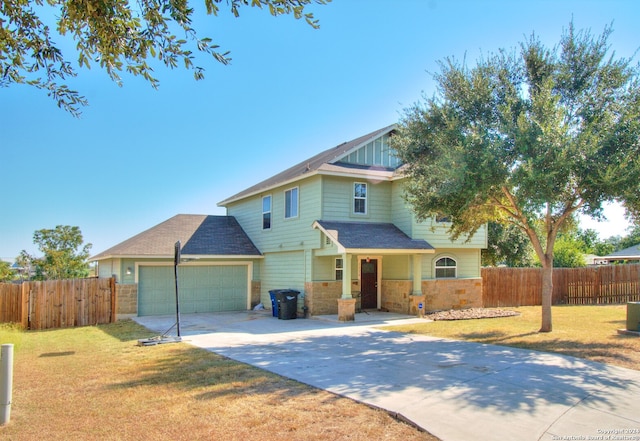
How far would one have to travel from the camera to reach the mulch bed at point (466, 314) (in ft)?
54.6

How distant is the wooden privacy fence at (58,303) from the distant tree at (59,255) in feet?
50.5

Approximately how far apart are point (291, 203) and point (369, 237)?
13.7 feet

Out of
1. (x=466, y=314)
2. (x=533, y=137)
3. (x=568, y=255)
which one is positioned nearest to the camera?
(x=533, y=137)

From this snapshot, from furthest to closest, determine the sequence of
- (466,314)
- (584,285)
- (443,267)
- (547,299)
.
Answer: (584,285)
(443,267)
(466,314)
(547,299)

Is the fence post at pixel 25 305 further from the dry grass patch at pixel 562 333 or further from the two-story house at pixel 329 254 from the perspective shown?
the dry grass patch at pixel 562 333

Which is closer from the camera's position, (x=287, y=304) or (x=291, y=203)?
(x=287, y=304)

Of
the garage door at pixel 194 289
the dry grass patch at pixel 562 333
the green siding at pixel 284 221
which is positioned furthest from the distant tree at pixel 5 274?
the dry grass patch at pixel 562 333

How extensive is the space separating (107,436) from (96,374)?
359 centimetres

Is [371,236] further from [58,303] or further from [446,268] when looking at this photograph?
[58,303]

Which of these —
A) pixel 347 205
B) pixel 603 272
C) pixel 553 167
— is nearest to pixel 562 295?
pixel 603 272

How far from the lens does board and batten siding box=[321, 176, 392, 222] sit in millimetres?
17312

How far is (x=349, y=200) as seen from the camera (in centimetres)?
1784

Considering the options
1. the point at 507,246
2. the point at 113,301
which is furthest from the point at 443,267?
the point at 507,246

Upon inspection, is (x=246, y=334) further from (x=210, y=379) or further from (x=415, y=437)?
(x=415, y=437)
